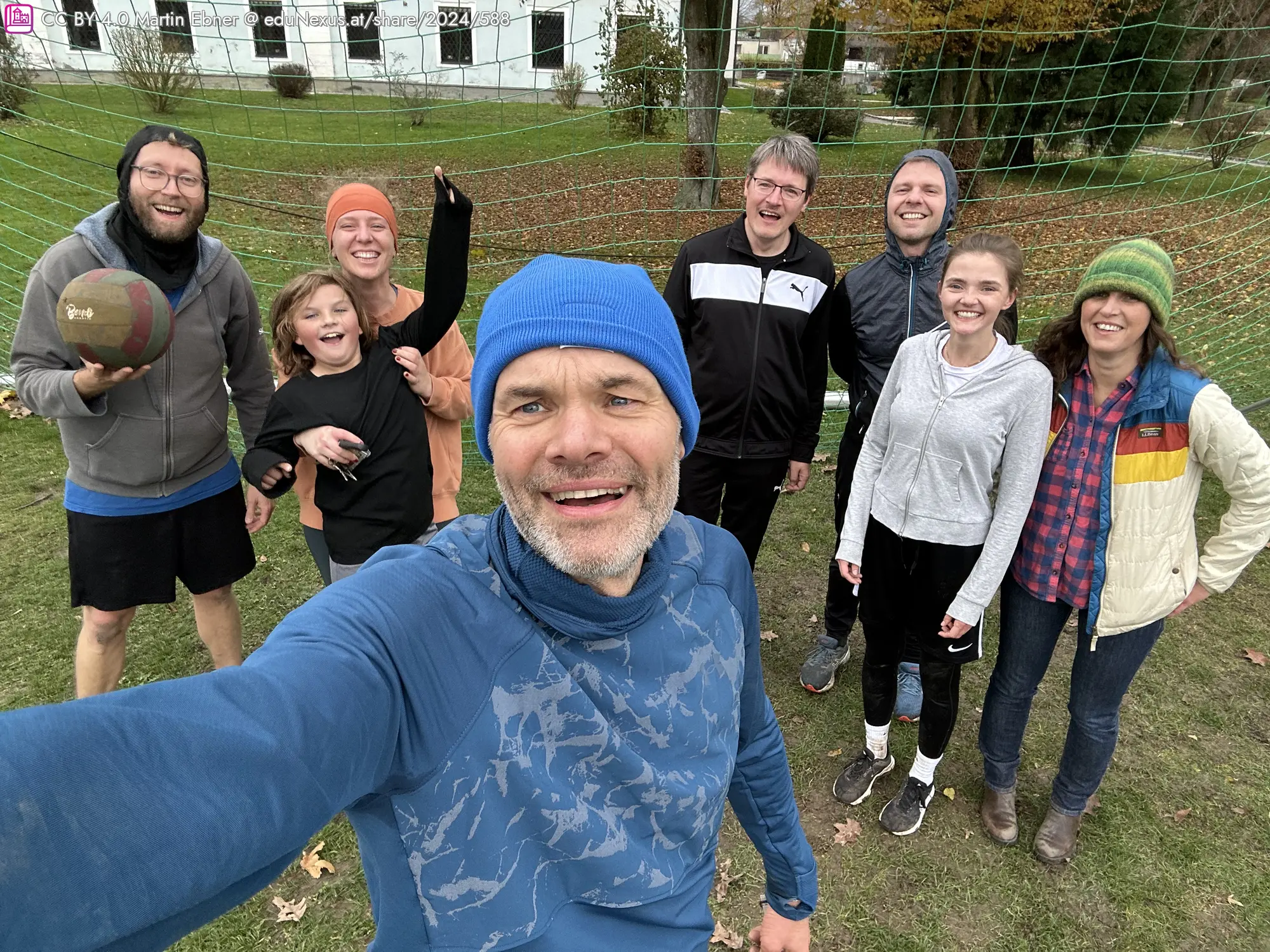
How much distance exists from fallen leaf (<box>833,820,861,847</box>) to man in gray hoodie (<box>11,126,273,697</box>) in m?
2.50

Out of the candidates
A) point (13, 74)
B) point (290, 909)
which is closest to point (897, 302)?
point (290, 909)

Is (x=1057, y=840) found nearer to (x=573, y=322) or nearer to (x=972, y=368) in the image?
(x=972, y=368)

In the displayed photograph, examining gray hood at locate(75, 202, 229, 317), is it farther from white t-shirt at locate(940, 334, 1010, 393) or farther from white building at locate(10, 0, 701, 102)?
white building at locate(10, 0, 701, 102)

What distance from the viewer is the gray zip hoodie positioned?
2363mm

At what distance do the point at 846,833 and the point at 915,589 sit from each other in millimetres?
995

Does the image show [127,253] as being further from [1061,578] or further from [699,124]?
→ [699,124]

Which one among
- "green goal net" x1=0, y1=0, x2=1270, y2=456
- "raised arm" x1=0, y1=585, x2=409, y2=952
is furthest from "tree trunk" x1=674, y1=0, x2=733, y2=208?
"raised arm" x1=0, y1=585, x2=409, y2=952

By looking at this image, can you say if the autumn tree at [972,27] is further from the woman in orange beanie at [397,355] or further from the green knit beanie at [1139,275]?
the woman in orange beanie at [397,355]

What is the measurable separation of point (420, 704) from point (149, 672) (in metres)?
3.25

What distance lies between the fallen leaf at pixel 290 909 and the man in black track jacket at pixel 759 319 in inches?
76.2

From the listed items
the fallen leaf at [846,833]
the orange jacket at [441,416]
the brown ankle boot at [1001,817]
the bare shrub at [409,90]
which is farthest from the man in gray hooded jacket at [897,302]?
the bare shrub at [409,90]

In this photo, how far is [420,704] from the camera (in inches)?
35.7

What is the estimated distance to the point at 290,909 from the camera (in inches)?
97.5

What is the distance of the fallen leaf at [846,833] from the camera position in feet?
9.32
